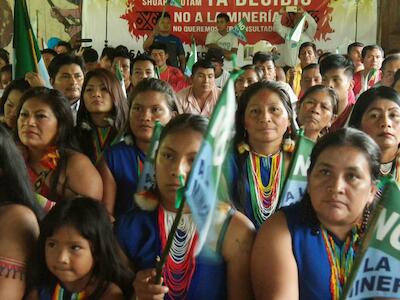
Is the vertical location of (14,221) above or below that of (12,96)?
below

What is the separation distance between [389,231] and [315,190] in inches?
10.6

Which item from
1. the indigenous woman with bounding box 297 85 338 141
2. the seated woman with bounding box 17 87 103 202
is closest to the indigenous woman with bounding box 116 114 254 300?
the seated woman with bounding box 17 87 103 202

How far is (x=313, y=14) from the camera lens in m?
7.30

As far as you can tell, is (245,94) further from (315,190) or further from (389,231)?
(389,231)

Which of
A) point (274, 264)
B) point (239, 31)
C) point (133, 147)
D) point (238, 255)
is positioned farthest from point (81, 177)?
point (239, 31)

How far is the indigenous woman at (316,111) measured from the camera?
293cm

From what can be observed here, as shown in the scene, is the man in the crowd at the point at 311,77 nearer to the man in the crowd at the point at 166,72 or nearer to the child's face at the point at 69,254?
the man in the crowd at the point at 166,72

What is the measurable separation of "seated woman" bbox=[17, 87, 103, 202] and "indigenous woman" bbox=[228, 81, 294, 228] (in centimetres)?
52

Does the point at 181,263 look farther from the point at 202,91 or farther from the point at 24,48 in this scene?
the point at 202,91

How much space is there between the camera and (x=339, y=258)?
5.16ft

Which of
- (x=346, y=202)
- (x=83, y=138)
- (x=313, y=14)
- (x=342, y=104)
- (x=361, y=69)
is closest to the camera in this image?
(x=346, y=202)

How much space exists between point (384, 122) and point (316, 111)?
0.67m

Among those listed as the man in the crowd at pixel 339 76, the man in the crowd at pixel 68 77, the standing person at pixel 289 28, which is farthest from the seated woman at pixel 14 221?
the standing person at pixel 289 28

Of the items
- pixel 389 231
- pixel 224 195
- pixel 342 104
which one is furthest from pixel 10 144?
pixel 342 104
